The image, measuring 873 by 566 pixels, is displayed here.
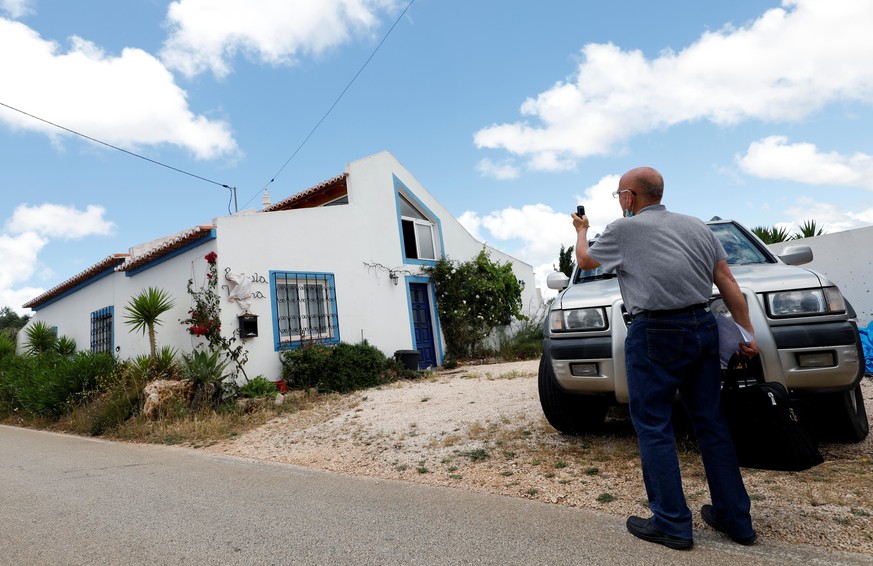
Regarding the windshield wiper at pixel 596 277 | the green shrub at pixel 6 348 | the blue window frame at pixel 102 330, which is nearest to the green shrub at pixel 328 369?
the windshield wiper at pixel 596 277

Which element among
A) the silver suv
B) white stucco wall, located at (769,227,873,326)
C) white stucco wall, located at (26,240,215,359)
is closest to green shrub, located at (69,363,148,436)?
white stucco wall, located at (26,240,215,359)

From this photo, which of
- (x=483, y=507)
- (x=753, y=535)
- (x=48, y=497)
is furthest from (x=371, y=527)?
(x=48, y=497)

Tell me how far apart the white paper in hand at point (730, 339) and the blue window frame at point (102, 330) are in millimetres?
12327

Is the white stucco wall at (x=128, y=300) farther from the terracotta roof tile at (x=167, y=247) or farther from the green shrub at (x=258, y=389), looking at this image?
the green shrub at (x=258, y=389)

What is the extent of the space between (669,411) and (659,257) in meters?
0.70

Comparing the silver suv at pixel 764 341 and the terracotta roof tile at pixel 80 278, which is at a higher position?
the terracotta roof tile at pixel 80 278

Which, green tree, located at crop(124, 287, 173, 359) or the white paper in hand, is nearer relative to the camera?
the white paper in hand

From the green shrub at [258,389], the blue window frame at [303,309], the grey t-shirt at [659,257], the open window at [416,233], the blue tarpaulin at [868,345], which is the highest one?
the open window at [416,233]

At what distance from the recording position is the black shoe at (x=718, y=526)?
2.24 metres

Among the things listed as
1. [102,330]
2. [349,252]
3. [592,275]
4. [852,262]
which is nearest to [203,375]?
[349,252]

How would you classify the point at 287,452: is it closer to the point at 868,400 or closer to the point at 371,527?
the point at 371,527

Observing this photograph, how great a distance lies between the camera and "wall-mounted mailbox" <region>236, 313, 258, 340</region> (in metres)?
8.35

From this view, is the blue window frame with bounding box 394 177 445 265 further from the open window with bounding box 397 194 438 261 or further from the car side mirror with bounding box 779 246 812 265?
the car side mirror with bounding box 779 246 812 265

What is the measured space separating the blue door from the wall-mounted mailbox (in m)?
4.02
